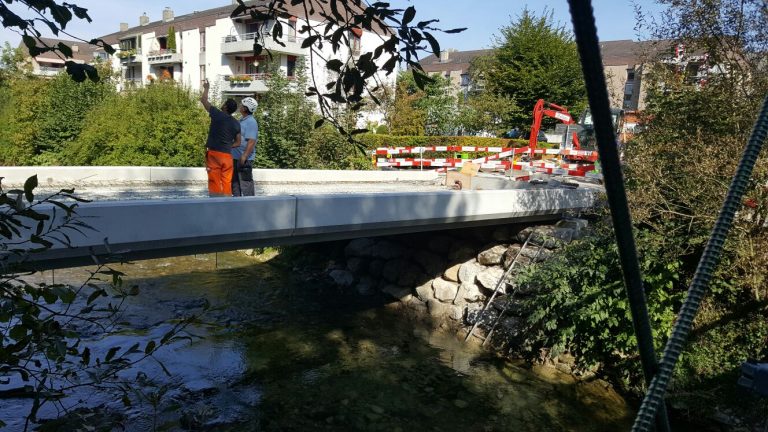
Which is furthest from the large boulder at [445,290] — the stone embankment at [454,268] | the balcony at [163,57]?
the balcony at [163,57]

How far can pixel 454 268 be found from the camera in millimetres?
11781

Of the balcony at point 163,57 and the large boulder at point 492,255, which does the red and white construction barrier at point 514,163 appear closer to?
the large boulder at point 492,255

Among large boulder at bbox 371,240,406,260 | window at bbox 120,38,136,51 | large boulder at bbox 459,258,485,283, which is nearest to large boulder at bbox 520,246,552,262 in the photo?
large boulder at bbox 459,258,485,283

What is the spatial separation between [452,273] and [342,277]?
2.78 metres

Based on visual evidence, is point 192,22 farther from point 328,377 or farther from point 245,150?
point 328,377

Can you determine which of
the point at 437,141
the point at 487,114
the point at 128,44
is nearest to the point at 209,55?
the point at 128,44

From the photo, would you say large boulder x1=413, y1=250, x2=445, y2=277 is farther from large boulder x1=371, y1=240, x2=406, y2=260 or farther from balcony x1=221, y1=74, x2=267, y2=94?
balcony x1=221, y1=74, x2=267, y2=94

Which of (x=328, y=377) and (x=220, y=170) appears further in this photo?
(x=328, y=377)

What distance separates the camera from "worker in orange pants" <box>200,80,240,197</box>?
7.58 m

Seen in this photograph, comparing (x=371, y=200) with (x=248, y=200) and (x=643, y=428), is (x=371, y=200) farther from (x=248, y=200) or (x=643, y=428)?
(x=643, y=428)

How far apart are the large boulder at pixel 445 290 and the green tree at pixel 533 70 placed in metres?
20.8

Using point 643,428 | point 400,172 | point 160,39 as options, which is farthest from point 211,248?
point 160,39

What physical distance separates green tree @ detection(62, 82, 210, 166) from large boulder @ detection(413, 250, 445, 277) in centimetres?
703

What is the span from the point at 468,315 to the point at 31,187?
9.37m
